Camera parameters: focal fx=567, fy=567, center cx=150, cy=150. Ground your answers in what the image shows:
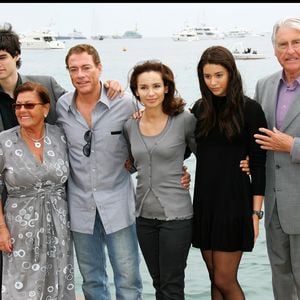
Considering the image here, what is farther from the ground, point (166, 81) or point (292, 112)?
point (166, 81)

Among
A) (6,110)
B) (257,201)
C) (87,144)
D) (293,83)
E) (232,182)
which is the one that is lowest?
(257,201)

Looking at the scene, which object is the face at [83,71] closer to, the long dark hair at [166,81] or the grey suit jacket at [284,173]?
the long dark hair at [166,81]

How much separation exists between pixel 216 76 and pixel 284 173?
688 millimetres

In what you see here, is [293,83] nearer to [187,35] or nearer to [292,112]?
[292,112]

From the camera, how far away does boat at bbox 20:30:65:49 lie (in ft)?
254

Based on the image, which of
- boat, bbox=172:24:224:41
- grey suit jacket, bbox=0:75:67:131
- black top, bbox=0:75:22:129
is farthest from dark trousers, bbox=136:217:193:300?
boat, bbox=172:24:224:41

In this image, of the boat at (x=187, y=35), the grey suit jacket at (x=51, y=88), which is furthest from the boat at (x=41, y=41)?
the grey suit jacket at (x=51, y=88)

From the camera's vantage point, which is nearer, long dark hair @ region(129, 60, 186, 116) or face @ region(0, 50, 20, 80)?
long dark hair @ region(129, 60, 186, 116)

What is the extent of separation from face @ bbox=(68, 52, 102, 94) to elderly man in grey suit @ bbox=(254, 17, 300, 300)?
995 mm

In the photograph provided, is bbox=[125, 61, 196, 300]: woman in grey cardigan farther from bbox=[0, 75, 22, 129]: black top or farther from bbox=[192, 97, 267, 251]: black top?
bbox=[0, 75, 22, 129]: black top

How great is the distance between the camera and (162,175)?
3.19m

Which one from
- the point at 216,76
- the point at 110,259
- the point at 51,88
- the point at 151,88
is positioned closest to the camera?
the point at 216,76

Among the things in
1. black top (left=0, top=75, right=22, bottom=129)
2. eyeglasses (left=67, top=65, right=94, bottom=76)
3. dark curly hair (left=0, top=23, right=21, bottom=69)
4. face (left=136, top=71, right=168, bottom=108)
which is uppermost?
dark curly hair (left=0, top=23, right=21, bottom=69)

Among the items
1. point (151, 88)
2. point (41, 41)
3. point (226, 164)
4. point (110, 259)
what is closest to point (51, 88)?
point (151, 88)
